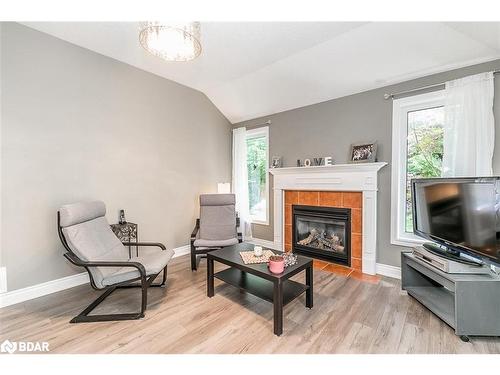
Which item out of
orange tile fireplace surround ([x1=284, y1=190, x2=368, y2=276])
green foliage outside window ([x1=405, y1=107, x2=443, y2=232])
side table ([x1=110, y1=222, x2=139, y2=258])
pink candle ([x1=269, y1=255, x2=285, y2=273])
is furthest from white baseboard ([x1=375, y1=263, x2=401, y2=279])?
side table ([x1=110, y1=222, x2=139, y2=258])

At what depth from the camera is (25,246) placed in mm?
2314

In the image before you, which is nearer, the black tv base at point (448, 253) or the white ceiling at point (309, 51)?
the black tv base at point (448, 253)

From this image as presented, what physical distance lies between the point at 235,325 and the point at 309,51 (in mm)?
3000

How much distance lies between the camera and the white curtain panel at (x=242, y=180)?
4273 mm

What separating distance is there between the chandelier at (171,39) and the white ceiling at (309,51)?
707mm

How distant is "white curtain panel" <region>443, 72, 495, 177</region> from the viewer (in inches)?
85.7

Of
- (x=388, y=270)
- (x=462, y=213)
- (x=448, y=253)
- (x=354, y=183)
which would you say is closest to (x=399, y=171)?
(x=354, y=183)

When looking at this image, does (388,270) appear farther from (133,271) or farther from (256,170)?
(133,271)

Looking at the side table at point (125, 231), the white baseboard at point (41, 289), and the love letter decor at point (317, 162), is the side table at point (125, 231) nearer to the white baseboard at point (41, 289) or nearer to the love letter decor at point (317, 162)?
the white baseboard at point (41, 289)

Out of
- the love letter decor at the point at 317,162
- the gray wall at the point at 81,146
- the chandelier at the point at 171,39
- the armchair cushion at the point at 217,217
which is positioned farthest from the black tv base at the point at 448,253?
the gray wall at the point at 81,146

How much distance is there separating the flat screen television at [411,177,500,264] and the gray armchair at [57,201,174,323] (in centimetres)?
268
